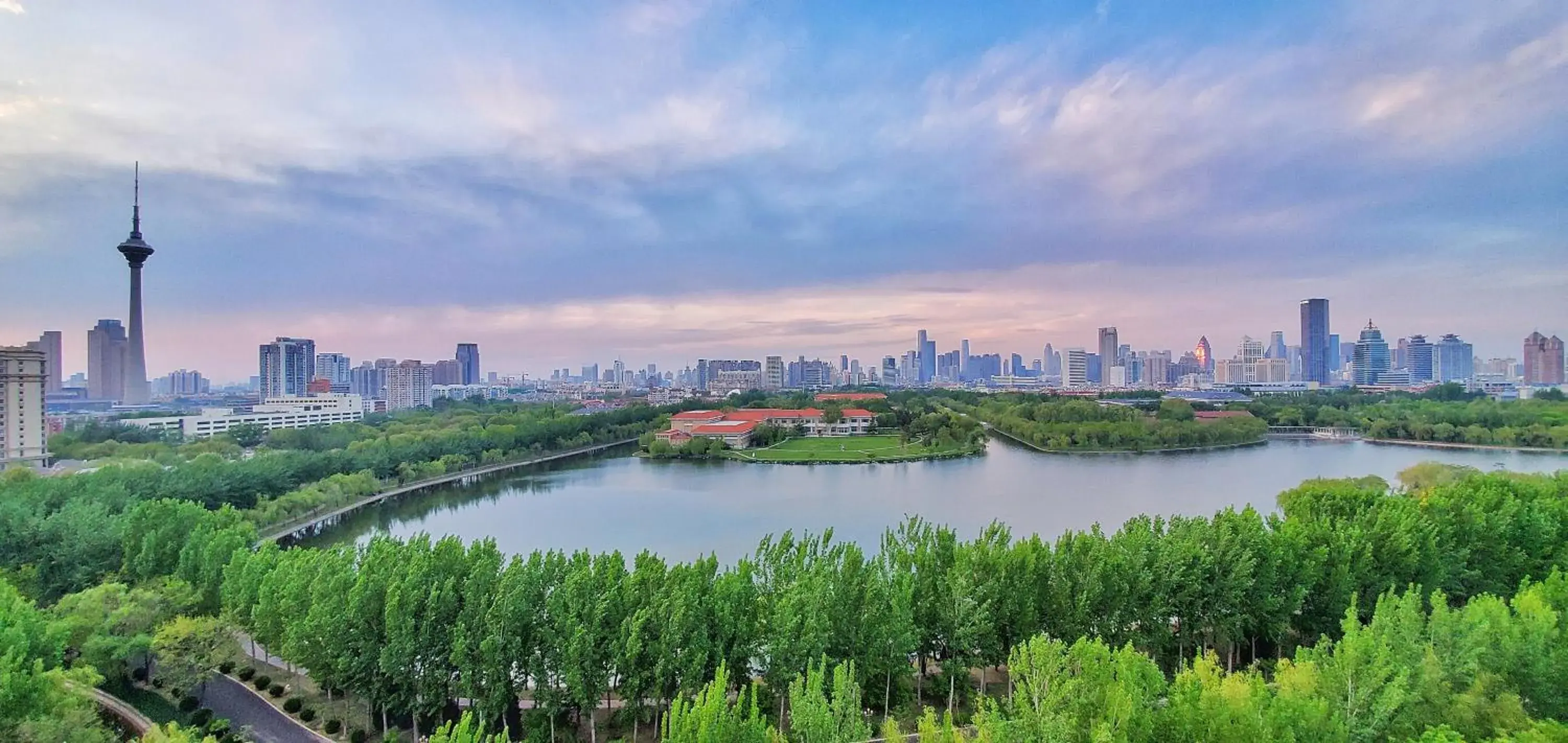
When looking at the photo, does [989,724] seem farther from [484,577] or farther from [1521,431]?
[1521,431]

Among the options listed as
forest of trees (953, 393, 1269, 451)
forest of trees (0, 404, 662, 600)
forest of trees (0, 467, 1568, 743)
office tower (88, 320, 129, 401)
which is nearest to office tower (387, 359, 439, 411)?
office tower (88, 320, 129, 401)

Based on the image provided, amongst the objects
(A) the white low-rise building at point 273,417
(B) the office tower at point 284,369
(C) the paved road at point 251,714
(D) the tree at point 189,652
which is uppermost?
(B) the office tower at point 284,369

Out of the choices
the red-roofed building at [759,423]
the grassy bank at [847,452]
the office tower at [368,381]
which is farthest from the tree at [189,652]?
the office tower at [368,381]

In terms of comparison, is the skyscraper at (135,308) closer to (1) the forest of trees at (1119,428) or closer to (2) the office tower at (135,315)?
(2) the office tower at (135,315)

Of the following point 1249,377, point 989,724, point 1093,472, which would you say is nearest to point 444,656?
point 989,724

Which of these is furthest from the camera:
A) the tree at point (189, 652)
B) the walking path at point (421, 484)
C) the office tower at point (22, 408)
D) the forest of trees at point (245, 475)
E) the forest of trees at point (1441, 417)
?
the forest of trees at point (1441, 417)

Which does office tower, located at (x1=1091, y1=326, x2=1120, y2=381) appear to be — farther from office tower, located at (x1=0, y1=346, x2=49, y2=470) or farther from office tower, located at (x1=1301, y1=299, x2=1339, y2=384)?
office tower, located at (x1=0, y1=346, x2=49, y2=470)

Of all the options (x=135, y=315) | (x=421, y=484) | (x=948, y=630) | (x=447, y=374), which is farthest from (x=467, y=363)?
(x=948, y=630)
